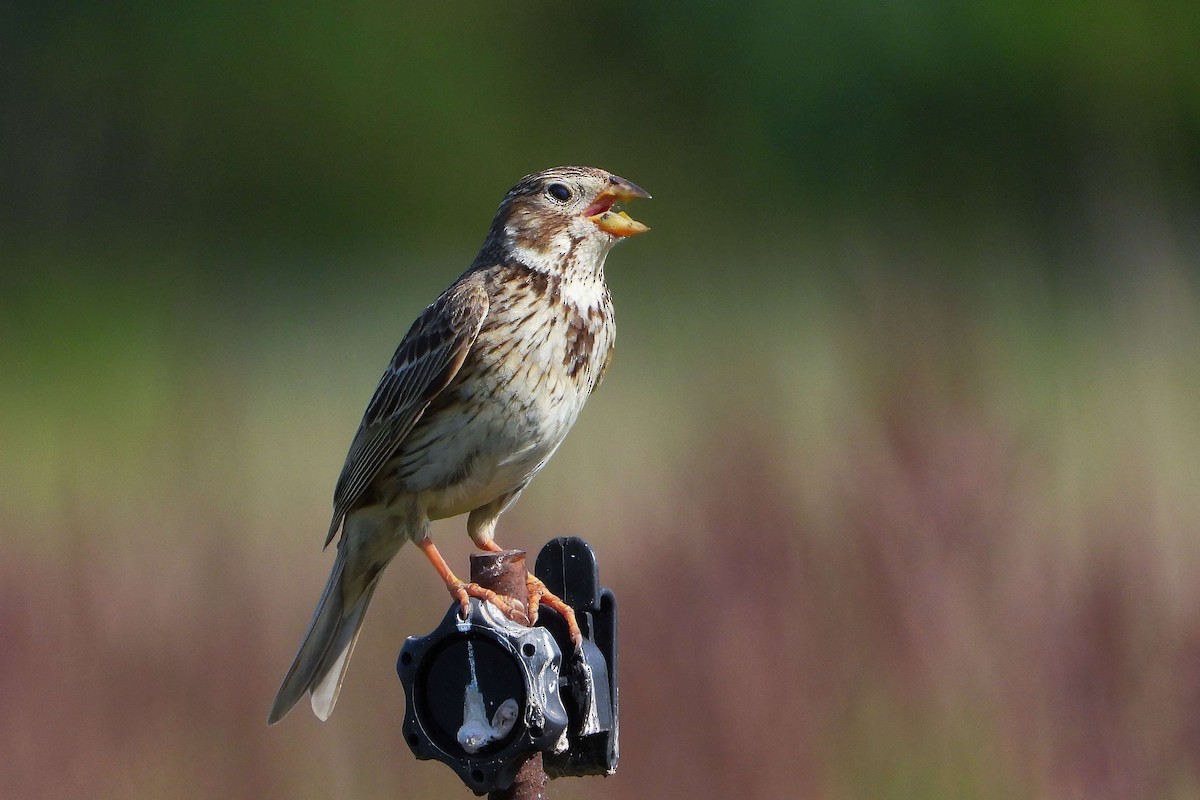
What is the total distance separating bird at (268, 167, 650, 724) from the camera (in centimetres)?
310

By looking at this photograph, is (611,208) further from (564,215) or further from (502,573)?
(502,573)

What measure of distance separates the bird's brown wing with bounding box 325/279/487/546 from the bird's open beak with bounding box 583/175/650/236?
278mm

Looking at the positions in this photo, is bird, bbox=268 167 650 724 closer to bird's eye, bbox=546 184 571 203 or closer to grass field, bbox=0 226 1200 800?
bird's eye, bbox=546 184 571 203

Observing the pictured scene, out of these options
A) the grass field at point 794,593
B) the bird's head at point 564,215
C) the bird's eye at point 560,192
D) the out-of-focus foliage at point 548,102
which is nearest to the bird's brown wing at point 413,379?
the bird's head at point 564,215

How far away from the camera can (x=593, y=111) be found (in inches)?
563

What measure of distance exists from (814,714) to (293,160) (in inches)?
448

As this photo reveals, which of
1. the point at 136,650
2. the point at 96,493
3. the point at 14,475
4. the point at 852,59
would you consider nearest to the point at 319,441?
the point at 14,475

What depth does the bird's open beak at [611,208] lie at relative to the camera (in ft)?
10.3

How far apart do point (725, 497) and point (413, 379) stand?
1374 mm

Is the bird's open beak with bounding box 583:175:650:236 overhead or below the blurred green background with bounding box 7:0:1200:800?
overhead

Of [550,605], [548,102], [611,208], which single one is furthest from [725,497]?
[548,102]

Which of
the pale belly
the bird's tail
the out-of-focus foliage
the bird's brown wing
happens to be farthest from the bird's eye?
the out-of-focus foliage

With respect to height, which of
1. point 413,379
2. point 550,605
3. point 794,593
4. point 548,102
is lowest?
point 794,593

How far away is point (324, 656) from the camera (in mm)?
3123
